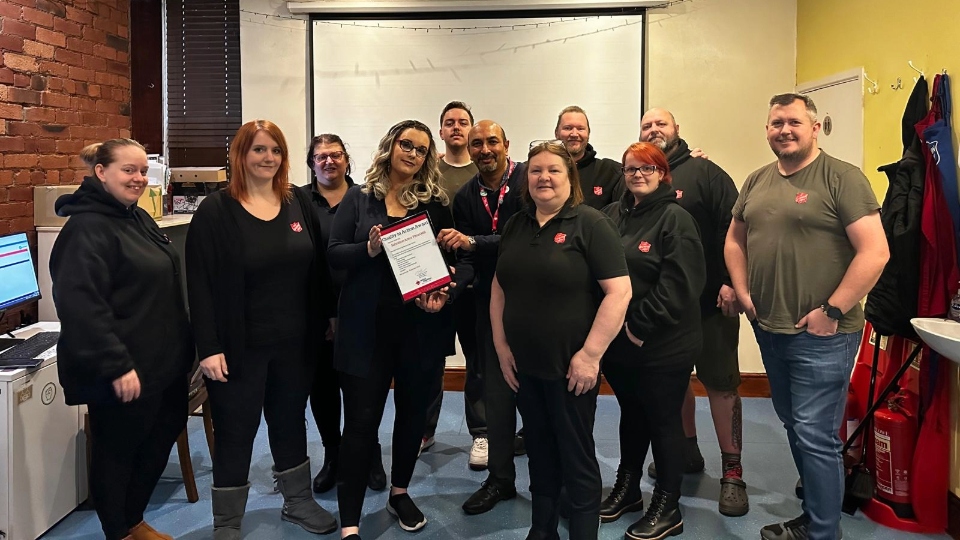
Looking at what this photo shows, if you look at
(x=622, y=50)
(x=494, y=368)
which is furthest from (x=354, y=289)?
(x=622, y=50)

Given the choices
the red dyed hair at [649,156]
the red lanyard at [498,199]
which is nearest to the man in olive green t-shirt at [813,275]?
the red dyed hair at [649,156]

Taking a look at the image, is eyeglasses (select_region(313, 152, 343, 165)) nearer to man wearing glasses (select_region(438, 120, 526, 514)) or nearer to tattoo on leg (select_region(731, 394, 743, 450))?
man wearing glasses (select_region(438, 120, 526, 514))

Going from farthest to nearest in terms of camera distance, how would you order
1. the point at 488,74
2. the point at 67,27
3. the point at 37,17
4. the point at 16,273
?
the point at 488,74 → the point at 67,27 → the point at 37,17 → the point at 16,273

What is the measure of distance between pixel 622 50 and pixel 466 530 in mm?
Answer: 3003

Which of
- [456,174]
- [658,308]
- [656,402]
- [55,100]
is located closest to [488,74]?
[456,174]

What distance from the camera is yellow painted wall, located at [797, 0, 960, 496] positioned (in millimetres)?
2564

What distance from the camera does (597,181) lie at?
2.77 m

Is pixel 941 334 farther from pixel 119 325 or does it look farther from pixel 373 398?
pixel 119 325

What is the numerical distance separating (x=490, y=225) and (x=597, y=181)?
548 mm

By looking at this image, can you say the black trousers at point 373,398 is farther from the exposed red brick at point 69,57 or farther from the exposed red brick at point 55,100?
the exposed red brick at point 69,57

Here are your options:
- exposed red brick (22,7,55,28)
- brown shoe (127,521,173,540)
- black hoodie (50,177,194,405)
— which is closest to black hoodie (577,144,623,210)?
black hoodie (50,177,194,405)

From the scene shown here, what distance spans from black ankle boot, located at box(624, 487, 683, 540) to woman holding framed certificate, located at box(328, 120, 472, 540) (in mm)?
933

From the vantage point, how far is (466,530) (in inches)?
102

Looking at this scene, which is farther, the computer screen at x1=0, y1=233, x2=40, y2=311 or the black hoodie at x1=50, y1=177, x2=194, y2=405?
the computer screen at x1=0, y1=233, x2=40, y2=311
